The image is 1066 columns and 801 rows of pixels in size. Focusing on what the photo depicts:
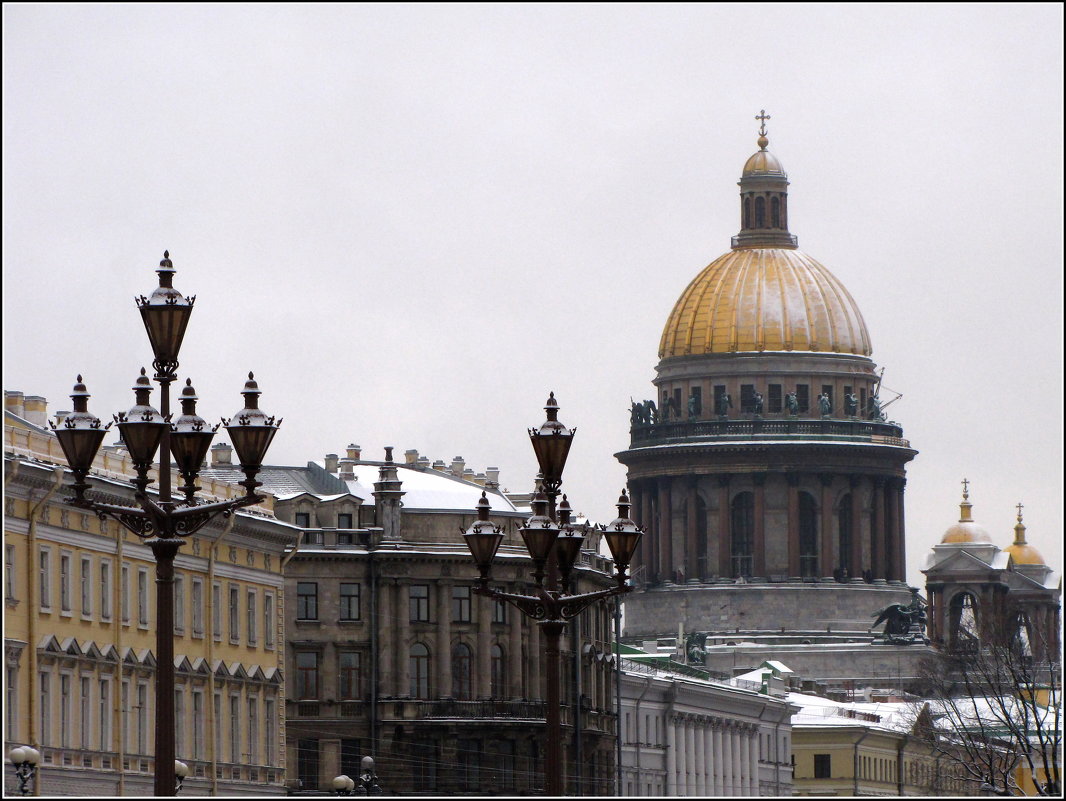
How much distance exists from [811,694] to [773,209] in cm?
3121

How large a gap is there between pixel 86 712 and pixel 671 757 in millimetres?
65096

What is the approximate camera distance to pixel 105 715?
3108 inches

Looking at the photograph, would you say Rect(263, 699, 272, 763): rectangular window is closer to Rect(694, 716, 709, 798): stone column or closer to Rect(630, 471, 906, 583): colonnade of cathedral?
Rect(694, 716, 709, 798): stone column

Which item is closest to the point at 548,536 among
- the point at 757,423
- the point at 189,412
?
the point at 189,412

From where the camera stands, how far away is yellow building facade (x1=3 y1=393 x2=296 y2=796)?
7400 centimetres

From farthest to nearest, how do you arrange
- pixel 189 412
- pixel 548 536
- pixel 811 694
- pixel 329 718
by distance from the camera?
1. pixel 811 694
2. pixel 329 718
3. pixel 548 536
4. pixel 189 412

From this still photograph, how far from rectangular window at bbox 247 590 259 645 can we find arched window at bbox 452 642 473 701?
82.9 feet

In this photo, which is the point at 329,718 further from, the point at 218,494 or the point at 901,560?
the point at 901,560

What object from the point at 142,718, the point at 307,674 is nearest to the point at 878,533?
the point at 307,674

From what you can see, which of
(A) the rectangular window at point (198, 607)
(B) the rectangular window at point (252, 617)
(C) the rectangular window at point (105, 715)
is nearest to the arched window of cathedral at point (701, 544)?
(B) the rectangular window at point (252, 617)

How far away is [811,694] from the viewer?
17325cm

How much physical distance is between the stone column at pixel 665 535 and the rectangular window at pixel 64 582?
370ft

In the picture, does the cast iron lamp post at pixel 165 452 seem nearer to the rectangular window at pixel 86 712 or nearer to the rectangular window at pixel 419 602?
the rectangular window at pixel 86 712

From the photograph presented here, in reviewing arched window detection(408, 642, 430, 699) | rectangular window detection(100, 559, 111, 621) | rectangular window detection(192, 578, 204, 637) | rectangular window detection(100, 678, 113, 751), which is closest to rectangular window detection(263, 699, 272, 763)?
rectangular window detection(192, 578, 204, 637)
